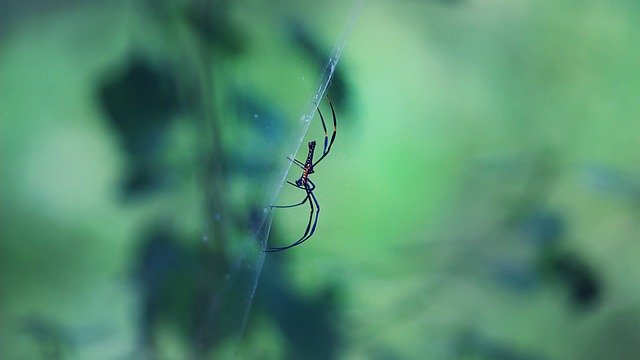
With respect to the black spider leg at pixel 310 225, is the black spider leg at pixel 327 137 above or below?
above

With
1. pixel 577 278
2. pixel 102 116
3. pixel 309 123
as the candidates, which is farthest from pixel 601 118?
pixel 102 116

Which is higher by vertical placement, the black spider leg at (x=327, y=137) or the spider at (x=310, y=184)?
the black spider leg at (x=327, y=137)

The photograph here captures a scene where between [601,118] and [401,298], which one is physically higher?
[601,118]

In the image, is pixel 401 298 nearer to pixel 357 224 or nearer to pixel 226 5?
pixel 357 224

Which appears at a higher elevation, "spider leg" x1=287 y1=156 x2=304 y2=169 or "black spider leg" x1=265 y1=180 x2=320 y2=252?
"spider leg" x1=287 y1=156 x2=304 y2=169

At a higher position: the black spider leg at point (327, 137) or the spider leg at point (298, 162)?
the black spider leg at point (327, 137)
